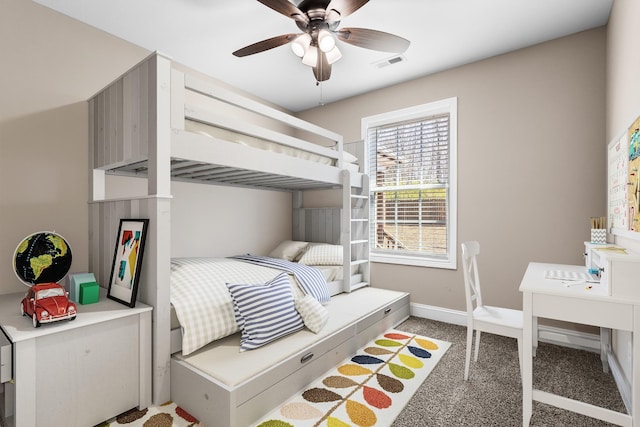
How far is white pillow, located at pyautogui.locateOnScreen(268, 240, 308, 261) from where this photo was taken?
3598mm

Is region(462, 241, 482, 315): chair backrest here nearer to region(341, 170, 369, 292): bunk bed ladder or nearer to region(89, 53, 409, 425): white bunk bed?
region(89, 53, 409, 425): white bunk bed

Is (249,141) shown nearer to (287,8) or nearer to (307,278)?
(287,8)

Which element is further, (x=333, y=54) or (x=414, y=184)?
(x=414, y=184)

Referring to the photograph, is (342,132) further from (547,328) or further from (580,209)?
(547,328)

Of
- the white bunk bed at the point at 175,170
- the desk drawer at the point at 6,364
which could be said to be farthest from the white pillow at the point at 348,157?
the desk drawer at the point at 6,364

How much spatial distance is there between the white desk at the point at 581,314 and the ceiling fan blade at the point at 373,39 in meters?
1.63

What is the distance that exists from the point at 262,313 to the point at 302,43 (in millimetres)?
1813

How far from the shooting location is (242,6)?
7.15 ft

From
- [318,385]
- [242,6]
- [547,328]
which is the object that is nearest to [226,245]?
[318,385]

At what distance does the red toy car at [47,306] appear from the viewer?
143 cm

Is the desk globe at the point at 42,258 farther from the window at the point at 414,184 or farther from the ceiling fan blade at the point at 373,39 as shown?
the window at the point at 414,184

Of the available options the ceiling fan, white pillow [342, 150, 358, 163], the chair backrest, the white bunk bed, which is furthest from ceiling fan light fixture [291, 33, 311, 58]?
the chair backrest

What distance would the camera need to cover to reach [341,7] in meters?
1.82

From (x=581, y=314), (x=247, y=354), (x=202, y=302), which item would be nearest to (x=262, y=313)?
(x=247, y=354)
